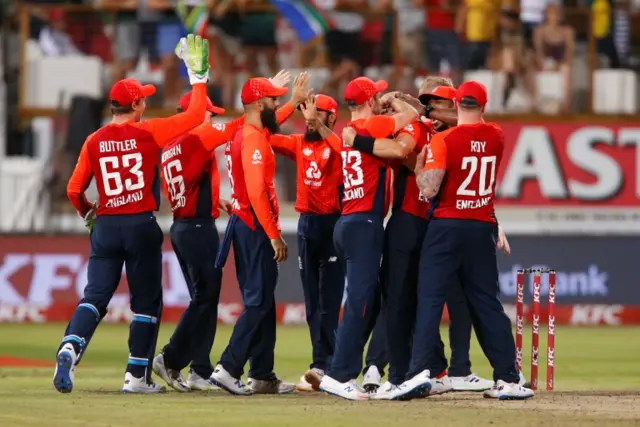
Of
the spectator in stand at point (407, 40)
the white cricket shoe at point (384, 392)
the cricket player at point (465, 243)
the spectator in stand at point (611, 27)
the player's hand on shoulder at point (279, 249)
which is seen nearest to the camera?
the cricket player at point (465, 243)

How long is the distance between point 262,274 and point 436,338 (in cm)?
158

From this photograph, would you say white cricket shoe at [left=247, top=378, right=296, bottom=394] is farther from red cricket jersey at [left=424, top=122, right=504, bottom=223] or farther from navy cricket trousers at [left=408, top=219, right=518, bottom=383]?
red cricket jersey at [left=424, top=122, right=504, bottom=223]

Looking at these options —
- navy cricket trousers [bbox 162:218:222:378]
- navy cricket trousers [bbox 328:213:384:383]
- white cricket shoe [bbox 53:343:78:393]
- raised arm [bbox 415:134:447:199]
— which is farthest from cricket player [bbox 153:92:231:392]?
raised arm [bbox 415:134:447:199]

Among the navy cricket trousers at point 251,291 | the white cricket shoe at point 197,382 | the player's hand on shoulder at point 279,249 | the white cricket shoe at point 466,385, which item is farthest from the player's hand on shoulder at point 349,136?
the white cricket shoe at point 197,382

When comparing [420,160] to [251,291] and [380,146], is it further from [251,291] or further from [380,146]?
[251,291]

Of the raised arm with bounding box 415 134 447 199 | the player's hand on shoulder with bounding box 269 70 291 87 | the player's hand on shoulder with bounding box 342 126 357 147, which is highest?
the player's hand on shoulder with bounding box 269 70 291 87

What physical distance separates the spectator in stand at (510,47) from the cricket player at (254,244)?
11.7 meters

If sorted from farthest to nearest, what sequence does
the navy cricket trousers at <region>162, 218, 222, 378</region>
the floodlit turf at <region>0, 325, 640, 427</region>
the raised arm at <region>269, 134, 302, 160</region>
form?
the raised arm at <region>269, 134, 302, 160</region>
the navy cricket trousers at <region>162, 218, 222, 378</region>
the floodlit turf at <region>0, 325, 640, 427</region>

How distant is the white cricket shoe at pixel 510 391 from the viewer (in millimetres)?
11438

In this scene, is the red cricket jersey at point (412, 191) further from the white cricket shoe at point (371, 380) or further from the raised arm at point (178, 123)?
the raised arm at point (178, 123)

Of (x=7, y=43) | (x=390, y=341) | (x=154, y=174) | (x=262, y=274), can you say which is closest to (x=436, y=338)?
(x=390, y=341)

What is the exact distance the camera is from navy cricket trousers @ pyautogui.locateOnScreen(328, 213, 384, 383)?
38.2ft

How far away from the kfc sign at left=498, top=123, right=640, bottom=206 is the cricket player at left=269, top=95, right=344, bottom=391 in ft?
37.7

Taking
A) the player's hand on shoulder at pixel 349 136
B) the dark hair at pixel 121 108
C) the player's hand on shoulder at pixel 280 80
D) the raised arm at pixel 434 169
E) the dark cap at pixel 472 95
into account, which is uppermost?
the player's hand on shoulder at pixel 280 80
